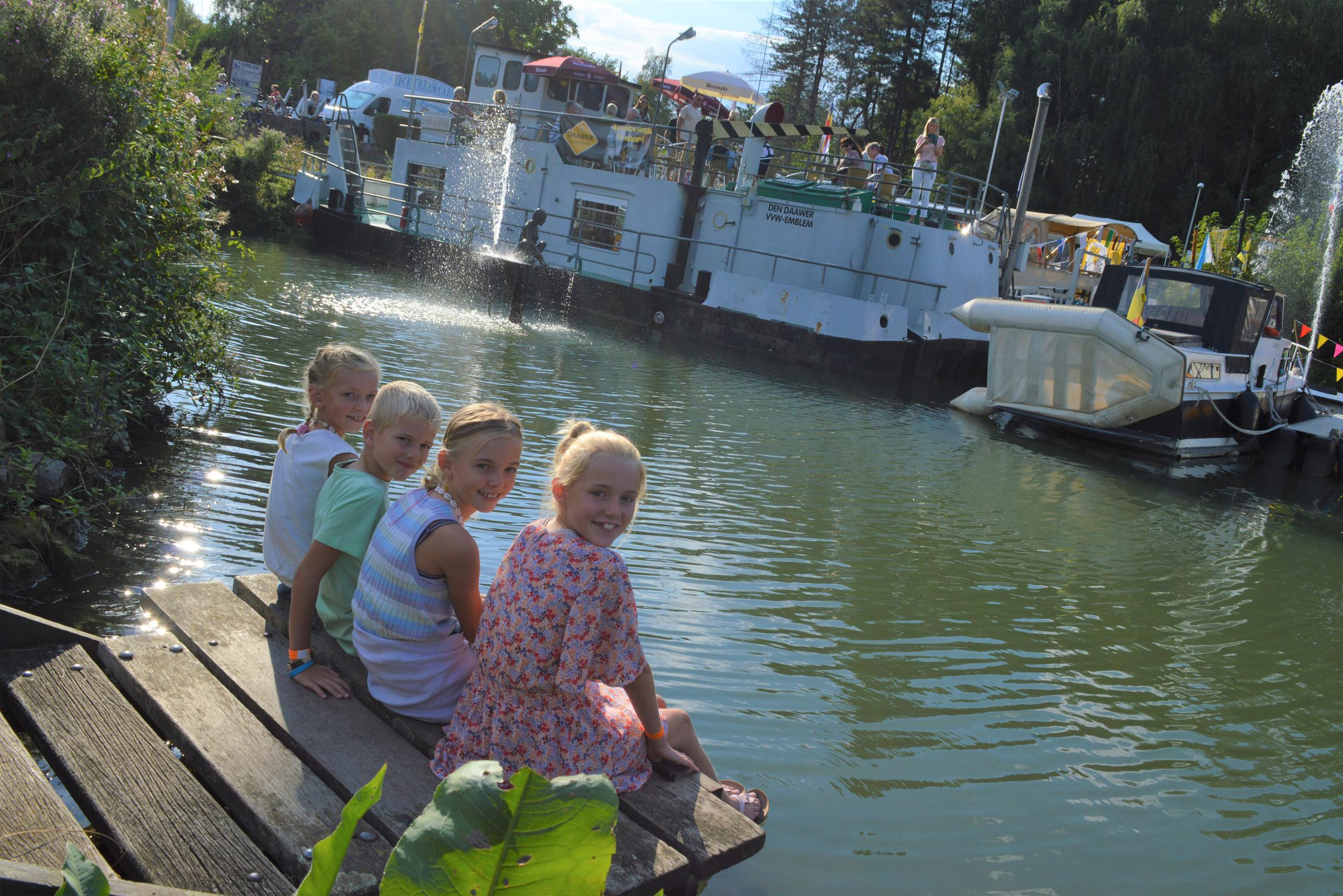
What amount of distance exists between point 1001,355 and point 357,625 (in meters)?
12.4

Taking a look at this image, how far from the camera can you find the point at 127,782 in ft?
7.94

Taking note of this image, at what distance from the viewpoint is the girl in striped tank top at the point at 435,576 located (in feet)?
8.83

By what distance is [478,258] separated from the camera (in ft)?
64.5

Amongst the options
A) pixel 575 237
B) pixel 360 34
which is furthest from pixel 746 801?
pixel 360 34

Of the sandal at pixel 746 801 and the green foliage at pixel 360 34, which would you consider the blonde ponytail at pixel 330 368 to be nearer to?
the sandal at pixel 746 801

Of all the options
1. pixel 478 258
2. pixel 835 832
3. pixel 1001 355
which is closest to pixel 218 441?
pixel 835 832

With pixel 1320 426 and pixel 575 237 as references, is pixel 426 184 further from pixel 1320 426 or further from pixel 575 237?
pixel 1320 426

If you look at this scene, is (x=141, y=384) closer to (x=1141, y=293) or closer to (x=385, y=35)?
(x=1141, y=293)

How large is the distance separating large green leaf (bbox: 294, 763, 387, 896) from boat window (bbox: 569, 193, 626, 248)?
19.4 meters

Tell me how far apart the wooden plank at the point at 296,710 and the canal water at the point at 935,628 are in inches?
42.7

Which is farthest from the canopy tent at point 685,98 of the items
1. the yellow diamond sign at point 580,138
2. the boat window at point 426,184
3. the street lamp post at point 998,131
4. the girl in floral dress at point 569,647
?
the girl in floral dress at point 569,647

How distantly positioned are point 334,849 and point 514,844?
0.41 feet

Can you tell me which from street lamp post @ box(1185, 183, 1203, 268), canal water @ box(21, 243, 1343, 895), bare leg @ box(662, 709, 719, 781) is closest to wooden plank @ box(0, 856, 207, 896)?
bare leg @ box(662, 709, 719, 781)

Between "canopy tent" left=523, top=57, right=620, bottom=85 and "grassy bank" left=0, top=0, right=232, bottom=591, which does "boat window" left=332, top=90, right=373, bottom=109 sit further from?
"grassy bank" left=0, top=0, right=232, bottom=591
